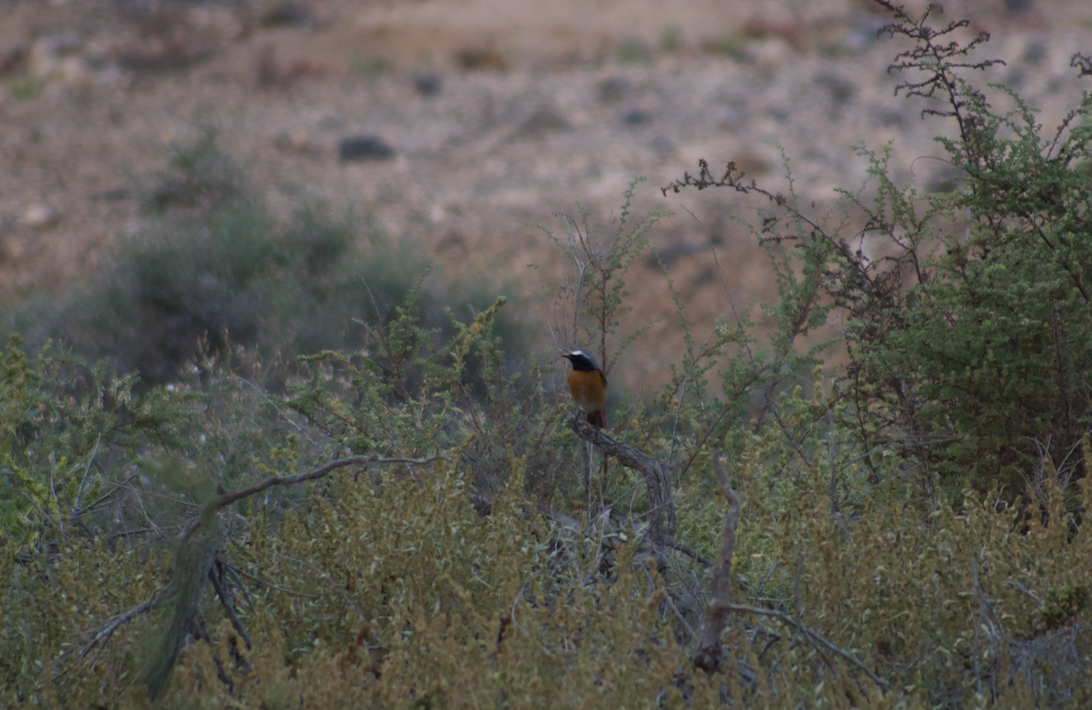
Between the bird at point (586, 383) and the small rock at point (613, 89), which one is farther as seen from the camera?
the small rock at point (613, 89)

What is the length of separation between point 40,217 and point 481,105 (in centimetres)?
812

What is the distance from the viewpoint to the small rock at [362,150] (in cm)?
1738

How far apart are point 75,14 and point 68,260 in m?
9.87

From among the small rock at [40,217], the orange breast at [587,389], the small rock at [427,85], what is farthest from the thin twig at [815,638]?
the small rock at [427,85]

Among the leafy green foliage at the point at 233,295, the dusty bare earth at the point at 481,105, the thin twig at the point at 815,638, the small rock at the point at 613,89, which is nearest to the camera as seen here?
the thin twig at the point at 815,638

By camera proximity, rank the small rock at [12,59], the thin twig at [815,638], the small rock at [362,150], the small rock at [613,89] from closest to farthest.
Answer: the thin twig at [815,638]
the small rock at [362,150]
the small rock at [12,59]
the small rock at [613,89]

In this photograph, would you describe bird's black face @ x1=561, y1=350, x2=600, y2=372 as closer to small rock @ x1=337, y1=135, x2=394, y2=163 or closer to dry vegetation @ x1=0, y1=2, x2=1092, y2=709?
dry vegetation @ x1=0, y1=2, x2=1092, y2=709

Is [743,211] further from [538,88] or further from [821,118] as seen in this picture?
[538,88]

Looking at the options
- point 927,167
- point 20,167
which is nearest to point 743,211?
point 927,167

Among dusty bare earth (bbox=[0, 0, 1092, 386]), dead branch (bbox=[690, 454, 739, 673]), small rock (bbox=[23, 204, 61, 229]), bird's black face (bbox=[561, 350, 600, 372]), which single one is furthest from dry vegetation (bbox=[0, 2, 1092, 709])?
small rock (bbox=[23, 204, 61, 229])

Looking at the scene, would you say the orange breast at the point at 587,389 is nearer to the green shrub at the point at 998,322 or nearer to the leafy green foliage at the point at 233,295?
the green shrub at the point at 998,322

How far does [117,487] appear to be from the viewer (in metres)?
3.19

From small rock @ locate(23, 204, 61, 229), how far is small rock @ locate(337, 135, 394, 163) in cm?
472

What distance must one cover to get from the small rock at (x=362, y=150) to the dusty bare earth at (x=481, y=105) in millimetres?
239
